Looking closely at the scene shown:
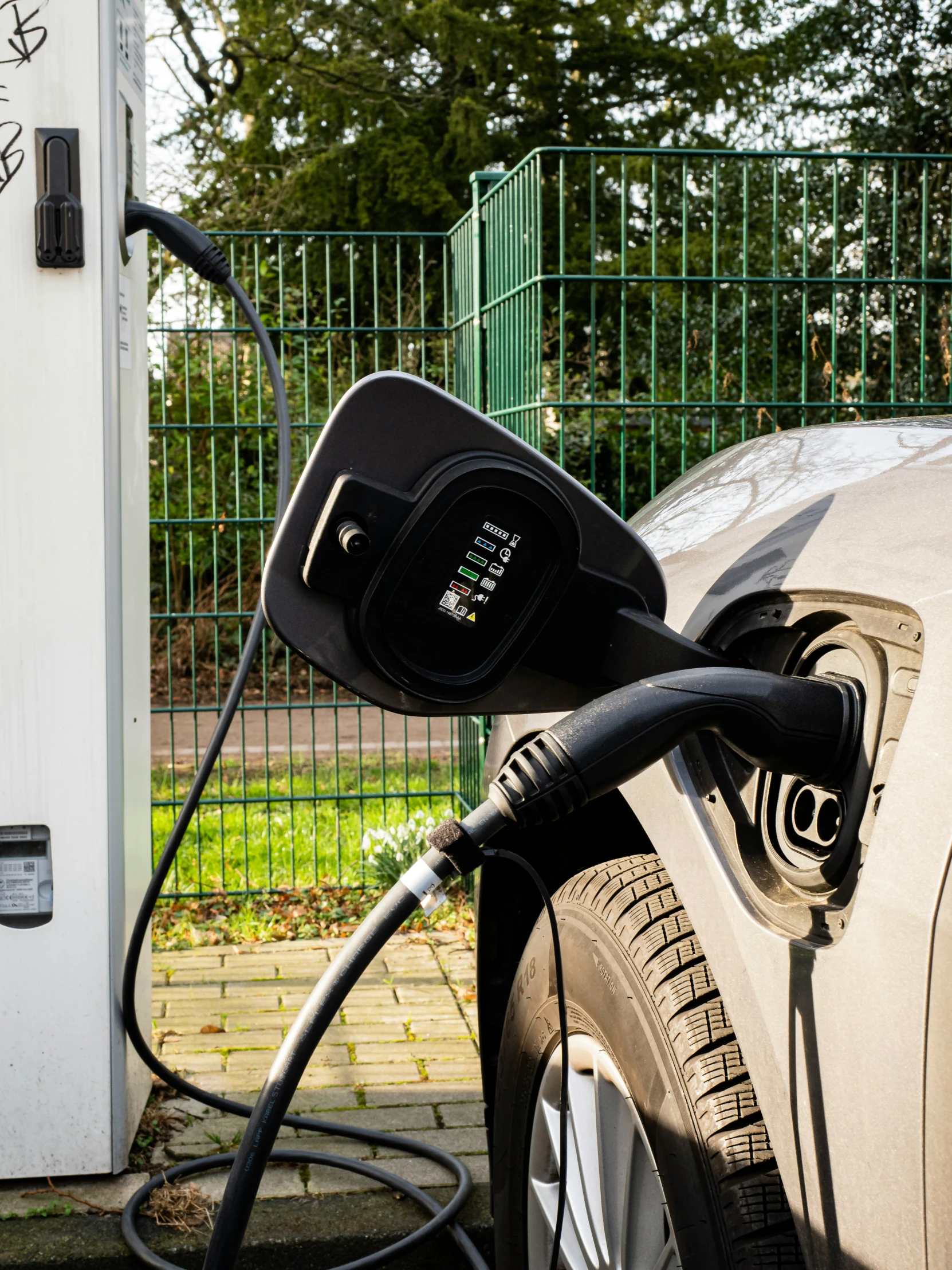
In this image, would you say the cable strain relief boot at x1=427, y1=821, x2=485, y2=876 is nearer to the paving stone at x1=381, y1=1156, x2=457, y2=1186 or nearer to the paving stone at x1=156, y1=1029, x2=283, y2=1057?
the paving stone at x1=381, y1=1156, x2=457, y2=1186

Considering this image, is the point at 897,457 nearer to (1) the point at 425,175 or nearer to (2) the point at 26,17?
(2) the point at 26,17

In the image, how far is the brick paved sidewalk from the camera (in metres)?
2.94

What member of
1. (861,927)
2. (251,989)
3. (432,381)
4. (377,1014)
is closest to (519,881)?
(861,927)

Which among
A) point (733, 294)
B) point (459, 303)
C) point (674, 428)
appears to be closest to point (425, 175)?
point (733, 294)

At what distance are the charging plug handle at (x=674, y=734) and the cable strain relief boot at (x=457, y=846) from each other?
1.6 inches

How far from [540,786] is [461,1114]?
2292mm

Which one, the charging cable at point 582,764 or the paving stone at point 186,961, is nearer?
the charging cable at point 582,764

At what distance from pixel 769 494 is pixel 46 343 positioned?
5.48 feet

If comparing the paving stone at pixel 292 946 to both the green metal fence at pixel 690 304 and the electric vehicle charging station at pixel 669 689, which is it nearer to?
the green metal fence at pixel 690 304

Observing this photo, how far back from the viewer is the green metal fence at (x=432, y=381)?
391 cm

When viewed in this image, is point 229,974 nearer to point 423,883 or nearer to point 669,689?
point 423,883

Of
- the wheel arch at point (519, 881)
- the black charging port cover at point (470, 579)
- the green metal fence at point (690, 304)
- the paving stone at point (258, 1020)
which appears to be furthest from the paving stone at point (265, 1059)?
the black charging port cover at point (470, 579)

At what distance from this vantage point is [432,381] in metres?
6.12

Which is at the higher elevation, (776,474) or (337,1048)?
(776,474)
